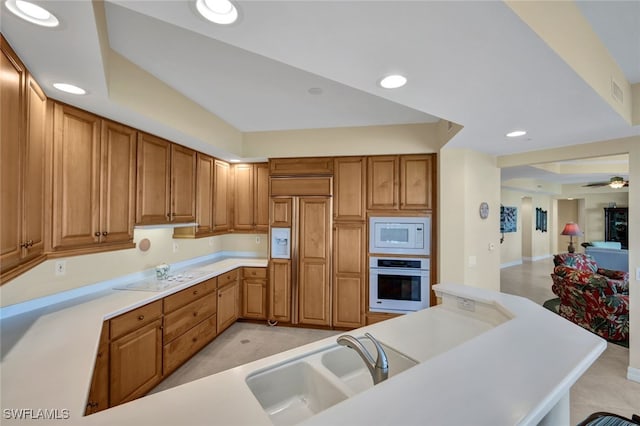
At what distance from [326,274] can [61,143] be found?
9.37 feet

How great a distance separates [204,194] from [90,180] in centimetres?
142

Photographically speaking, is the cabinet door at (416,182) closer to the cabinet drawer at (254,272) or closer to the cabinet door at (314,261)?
the cabinet door at (314,261)

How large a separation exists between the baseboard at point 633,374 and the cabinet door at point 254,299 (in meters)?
3.90

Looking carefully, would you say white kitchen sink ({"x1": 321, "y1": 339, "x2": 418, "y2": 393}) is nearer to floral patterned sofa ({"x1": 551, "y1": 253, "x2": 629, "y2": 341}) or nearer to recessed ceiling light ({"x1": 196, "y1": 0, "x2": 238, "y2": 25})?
recessed ceiling light ({"x1": 196, "y1": 0, "x2": 238, "y2": 25})

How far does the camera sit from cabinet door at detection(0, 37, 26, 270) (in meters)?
1.18

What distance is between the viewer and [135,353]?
2195 millimetres

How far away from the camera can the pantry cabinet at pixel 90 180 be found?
6.19 ft

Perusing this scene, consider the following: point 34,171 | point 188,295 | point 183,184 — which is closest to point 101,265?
point 188,295

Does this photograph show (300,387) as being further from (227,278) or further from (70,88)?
(227,278)

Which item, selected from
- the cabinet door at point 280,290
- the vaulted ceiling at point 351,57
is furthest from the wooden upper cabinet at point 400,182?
the cabinet door at point 280,290

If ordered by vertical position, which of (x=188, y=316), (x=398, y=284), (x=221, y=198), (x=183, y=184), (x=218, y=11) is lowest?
(x=188, y=316)

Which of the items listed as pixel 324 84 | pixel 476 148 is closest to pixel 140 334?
pixel 324 84

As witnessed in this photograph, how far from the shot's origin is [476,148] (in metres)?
3.12

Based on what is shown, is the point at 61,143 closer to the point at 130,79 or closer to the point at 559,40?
the point at 130,79
